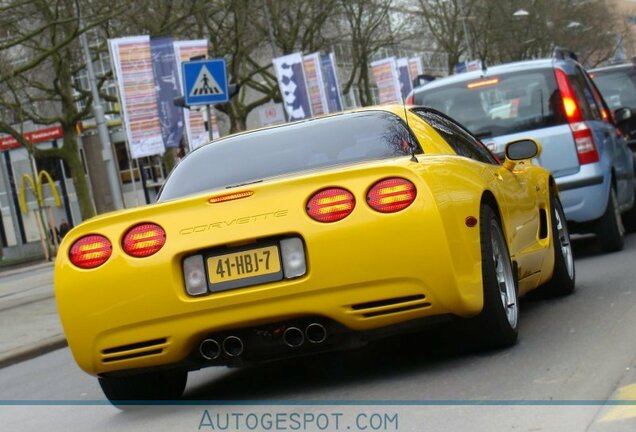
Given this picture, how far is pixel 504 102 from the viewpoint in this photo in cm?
1141

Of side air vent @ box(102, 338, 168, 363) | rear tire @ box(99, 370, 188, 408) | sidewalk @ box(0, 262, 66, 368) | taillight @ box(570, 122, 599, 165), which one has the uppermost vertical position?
taillight @ box(570, 122, 599, 165)

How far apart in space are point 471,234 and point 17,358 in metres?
5.87

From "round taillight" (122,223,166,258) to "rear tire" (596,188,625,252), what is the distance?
616cm

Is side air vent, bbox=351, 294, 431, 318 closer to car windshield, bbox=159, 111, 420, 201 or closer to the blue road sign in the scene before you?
car windshield, bbox=159, 111, 420, 201

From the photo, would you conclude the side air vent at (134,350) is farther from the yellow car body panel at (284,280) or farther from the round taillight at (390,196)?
the round taillight at (390,196)

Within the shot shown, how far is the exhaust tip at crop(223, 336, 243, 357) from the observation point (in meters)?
5.75

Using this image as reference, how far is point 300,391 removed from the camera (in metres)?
6.00

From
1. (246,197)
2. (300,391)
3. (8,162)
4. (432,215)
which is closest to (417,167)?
(432,215)

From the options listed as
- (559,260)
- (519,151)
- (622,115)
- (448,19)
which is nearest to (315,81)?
(622,115)

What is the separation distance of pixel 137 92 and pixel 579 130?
1876 cm

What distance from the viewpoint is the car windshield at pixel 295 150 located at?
6453 millimetres

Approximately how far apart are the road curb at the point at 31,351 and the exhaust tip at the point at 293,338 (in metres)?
5.27

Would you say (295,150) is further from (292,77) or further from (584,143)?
(292,77)

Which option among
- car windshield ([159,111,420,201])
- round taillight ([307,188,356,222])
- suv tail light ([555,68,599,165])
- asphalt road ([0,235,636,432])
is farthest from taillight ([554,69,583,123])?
round taillight ([307,188,356,222])
